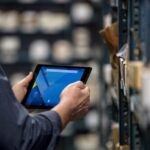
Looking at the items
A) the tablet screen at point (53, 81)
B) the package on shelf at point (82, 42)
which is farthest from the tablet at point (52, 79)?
the package on shelf at point (82, 42)

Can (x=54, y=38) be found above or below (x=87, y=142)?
above

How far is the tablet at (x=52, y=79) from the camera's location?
2.14 meters

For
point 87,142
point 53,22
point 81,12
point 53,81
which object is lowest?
point 87,142

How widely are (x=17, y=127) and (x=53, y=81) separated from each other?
42 cm

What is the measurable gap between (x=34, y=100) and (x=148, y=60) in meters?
0.57

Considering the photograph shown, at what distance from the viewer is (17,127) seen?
1.78m

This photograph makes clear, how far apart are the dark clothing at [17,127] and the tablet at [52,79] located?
0.99 ft

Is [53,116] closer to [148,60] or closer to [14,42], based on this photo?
[148,60]

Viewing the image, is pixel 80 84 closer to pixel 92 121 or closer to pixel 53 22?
pixel 92 121

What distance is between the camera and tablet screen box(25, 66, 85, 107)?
7.06 ft

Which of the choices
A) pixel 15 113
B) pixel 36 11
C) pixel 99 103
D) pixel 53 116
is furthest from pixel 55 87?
pixel 36 11

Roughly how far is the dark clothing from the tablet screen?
0.99 ft

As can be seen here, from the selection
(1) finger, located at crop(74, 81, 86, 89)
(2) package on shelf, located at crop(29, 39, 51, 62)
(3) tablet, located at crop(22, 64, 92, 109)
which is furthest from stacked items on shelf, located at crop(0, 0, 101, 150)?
(1) finger, located at crop(74, 81, 86, 89)

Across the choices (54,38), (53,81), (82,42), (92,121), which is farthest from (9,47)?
(53,81)
